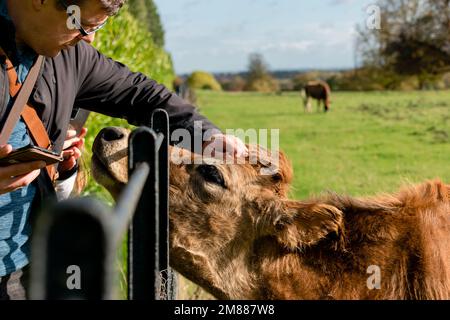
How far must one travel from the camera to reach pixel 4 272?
281 cm

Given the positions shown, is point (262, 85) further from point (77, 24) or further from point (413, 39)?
point (77, 24)

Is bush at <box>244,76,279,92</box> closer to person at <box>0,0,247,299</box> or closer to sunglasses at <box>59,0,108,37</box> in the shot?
person at <box>0,0,247,299</box>

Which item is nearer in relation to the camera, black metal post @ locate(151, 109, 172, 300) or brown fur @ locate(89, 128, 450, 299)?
black metal post @ locate(151, 109, 172, 300)

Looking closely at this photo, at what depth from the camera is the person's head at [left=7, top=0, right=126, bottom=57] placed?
2680 mm

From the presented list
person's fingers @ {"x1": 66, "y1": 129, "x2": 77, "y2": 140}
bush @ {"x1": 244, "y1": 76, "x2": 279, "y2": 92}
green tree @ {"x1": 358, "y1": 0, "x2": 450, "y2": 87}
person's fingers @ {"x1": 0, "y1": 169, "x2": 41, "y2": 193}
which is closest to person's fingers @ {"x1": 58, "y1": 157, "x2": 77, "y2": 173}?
person's fingers @ {"x1": 66, "y1": 129, "x2": 77, "y2": 140}

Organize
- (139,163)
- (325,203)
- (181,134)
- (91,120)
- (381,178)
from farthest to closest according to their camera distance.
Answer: (381,178)
(91,120)
(181,134)
(325,203)
(139,163)

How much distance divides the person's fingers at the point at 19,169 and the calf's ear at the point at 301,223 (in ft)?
4.29

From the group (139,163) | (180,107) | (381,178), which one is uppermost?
(180,107)

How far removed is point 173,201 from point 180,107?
54cm

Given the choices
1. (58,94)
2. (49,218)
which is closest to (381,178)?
(58,94)

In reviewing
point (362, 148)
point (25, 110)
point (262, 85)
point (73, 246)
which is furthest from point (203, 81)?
point (73, 246)

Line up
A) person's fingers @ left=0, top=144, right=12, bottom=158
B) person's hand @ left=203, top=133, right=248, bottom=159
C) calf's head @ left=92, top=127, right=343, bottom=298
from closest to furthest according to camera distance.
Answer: person's fingers @ left=0, top=144, right=12, bottom=158
calf's head @ left=92, top=127, right=343, bottom=298
person's hand @ left=203, top=133, right=248, bottom=159

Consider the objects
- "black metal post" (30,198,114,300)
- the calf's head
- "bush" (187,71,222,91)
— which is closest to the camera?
"black metal post" (30,198,114,300)
